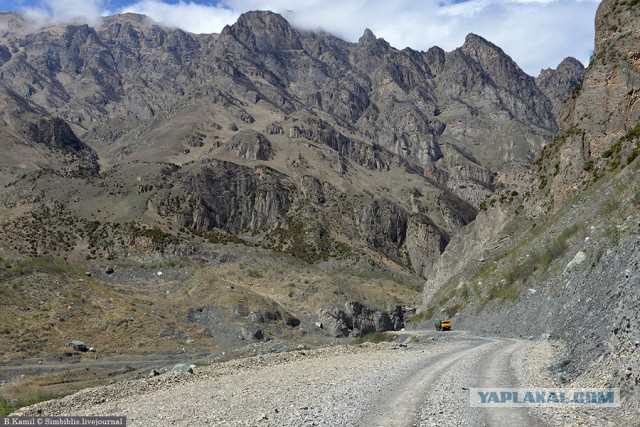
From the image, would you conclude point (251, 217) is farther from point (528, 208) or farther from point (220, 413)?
point (220, 413)

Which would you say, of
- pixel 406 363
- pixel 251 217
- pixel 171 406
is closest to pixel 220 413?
pixel 171 406

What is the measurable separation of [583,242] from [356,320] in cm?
6456

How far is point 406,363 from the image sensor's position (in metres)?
24.3

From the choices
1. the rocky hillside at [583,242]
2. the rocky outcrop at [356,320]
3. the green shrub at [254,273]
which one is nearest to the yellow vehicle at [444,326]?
the rocky hillside at [583,242]

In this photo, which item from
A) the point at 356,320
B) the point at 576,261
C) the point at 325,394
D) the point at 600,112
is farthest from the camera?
the point at 356,320

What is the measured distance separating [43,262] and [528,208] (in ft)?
233

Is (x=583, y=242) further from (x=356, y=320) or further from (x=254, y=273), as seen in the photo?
(x=254, y=273)

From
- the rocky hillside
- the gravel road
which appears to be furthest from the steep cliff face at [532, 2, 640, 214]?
the gravel road

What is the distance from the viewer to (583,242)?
3969cm

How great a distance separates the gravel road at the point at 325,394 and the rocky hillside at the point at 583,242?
338 cm

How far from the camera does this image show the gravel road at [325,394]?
13.9 metres

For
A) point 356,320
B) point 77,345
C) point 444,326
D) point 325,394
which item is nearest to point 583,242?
point 444,326

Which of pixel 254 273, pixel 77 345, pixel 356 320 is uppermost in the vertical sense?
pixel 254 273

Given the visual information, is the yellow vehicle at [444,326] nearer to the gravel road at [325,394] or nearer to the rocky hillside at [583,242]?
the rocky hillside at [583,242]
